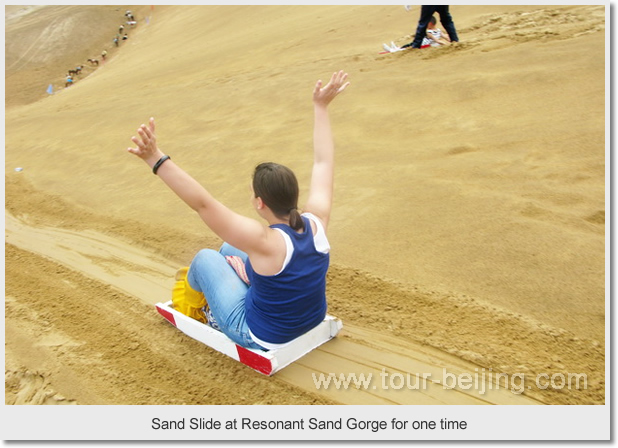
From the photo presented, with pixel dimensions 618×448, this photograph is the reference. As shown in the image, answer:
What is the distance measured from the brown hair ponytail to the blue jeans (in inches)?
28.4

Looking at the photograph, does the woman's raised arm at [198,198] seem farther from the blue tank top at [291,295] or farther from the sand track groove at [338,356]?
the sand track groove at [338,356]

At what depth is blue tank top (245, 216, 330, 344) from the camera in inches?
106

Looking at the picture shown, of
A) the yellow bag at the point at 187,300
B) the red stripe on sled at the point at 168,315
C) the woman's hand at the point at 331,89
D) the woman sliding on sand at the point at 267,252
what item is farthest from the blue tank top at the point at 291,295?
the red stripe on sled at the point at 168,315

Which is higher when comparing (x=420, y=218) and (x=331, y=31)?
(x=331, y=31)

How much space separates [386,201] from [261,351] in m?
2.40

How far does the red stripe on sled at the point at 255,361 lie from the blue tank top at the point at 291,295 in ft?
0.44

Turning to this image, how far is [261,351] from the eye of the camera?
3.12 meters

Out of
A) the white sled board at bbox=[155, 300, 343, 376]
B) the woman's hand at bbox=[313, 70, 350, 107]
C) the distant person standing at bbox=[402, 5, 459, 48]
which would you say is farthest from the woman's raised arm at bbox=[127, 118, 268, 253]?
the distant person standing at bbox=[402, 5, 459, 48]

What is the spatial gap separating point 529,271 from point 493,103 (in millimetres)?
3326

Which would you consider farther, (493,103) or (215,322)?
(493,103)

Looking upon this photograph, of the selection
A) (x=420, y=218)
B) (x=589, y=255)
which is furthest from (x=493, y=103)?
(x=589, y=255)

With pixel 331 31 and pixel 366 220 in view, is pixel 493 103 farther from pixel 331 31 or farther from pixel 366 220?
pixel 331 31

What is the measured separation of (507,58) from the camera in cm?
Result: 747

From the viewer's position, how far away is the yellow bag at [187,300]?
3.56 meters
